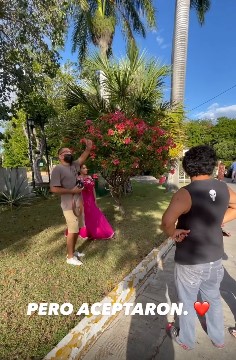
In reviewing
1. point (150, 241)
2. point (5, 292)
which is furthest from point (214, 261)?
point (150, 241)

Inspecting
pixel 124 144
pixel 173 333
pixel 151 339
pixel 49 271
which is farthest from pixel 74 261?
pixel 124 144

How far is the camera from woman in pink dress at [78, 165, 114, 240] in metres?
5.27

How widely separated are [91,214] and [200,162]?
3.49 meters

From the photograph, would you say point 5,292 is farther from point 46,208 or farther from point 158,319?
point 46,208

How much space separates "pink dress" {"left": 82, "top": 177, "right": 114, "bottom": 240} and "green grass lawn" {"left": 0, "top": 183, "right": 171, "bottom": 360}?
206mm

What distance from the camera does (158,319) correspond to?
3074 mm

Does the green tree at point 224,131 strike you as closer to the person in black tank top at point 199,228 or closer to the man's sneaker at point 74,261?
the man's sneaker at point 74,261

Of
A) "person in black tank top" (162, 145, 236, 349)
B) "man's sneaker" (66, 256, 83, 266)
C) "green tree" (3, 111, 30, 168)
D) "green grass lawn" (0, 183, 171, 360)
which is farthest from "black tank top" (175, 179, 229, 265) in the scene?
"green tree" (3, 111, 30, 168)

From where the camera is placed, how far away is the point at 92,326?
8.99 feet

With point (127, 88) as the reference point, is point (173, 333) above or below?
below

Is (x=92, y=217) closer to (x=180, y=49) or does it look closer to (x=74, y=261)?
(x=74, y=261)

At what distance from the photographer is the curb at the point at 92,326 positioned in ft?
7.73

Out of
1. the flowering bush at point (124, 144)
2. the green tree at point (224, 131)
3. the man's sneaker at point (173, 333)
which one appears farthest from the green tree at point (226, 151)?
the man's sneaker at point (173, 333)

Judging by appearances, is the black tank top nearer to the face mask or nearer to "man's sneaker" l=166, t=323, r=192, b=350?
"man's sneaker" l=166, t=323, r=192, b=350
